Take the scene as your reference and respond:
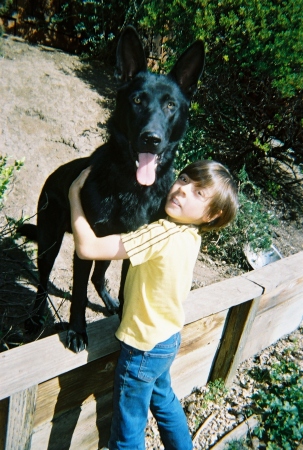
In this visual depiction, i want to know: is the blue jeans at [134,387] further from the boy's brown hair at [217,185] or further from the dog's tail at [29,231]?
the dog's tail at [29,231]

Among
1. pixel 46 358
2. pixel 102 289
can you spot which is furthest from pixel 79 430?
pixel 102 289

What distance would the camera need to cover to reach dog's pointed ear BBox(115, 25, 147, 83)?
1972mm

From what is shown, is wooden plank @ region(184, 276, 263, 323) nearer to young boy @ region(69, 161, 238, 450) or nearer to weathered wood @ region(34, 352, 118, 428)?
young boy @ region(69, 161, 238, 450)

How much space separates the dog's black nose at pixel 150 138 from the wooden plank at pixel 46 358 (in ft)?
2.79

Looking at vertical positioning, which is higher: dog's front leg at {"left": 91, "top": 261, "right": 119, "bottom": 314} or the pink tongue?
the pink tongue

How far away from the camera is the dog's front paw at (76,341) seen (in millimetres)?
1595

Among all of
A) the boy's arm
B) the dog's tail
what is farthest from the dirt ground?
the boy's arm

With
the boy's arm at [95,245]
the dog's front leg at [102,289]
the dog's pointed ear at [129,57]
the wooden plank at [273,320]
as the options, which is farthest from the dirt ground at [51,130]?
the dog's pointed ear at [129,57]

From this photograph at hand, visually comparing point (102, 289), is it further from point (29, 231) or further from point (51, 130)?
A: point (51, 130)

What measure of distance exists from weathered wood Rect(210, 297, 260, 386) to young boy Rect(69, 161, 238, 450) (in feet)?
2.33

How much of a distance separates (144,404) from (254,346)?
1400mm

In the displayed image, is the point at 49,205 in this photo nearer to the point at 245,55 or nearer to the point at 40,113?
the point at 40,113

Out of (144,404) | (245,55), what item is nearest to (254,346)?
(144,404)

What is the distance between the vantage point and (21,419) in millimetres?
1454
